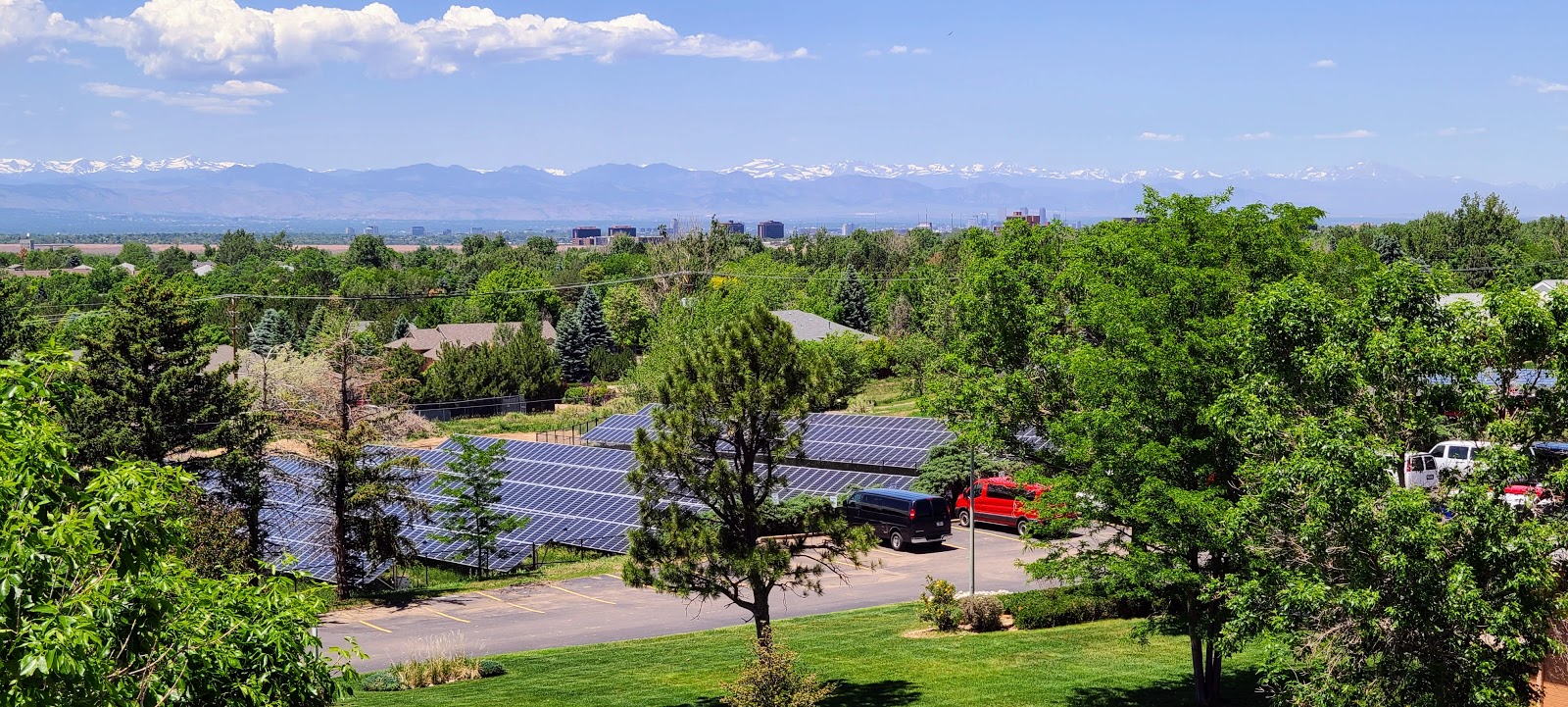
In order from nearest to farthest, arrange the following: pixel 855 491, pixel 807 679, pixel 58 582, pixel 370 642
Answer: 1. pixel 58 582
2. pixel 807 679
3. pixel 370 642
4. pixel 855 491

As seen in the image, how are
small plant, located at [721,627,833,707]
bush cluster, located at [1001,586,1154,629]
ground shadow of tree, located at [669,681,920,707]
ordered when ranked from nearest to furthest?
1. small plant, located at [721,627,833,707]
2. ground shadow of tree, located at [669,681,920,707]
3. bush cluster, located at [1001,586,1154,629]

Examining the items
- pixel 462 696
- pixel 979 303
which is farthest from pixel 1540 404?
pixel 462 696

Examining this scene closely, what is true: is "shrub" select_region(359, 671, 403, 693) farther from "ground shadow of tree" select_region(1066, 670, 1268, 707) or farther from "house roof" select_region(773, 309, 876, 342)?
"house roof" select_region(773, 309, 876, 342)

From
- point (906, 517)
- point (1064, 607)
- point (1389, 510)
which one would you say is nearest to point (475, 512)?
point (906, 517)

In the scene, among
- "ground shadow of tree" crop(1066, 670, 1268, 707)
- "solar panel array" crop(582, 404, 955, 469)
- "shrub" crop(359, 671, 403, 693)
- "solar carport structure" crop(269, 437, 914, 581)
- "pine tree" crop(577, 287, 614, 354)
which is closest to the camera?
"ground shadow of tree" crop(1066, 670, 1268, 707)

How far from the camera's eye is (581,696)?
21266 mm

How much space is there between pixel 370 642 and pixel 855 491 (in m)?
16.2

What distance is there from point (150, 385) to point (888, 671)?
19.6 meters

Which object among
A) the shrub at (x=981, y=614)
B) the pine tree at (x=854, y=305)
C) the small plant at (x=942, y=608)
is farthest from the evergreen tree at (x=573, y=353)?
the shrub at (x=981, y=614)

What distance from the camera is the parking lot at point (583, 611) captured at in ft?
91.9

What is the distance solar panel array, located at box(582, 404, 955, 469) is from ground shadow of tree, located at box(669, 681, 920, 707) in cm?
2164

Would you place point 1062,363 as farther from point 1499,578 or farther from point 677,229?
point 677,229

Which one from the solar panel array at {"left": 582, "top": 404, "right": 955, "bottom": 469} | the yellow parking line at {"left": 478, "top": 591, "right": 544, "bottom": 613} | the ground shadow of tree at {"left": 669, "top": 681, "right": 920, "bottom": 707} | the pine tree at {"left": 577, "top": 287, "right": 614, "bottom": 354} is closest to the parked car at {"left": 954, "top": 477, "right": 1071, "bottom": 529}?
the solar panel array at {"left": 582, "top": 404, "right": 955, "bottom": 469}

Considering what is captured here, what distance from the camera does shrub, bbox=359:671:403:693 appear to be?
22453 millimetres
